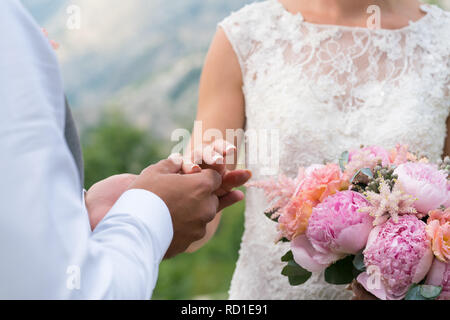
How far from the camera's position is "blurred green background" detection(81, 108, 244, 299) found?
6383 millimetres

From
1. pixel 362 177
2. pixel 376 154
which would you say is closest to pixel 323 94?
pixel 376 154

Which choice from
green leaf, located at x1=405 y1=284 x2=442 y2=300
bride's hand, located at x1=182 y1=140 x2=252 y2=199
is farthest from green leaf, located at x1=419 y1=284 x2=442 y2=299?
bride's hand, located at x1=182 y1=140 x2=252 y2=199

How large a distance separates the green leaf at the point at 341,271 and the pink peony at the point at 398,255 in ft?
0.39

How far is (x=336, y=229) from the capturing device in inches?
47.6

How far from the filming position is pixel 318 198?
1.31 m

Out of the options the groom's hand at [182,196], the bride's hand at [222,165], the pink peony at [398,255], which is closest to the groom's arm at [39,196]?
the groom's hand at [182,196]

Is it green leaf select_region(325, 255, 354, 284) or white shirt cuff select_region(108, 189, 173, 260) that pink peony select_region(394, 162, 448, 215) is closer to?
green leaf select_region(325, 255, 354, 284)

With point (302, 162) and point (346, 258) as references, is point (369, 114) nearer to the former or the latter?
point (302, 162)

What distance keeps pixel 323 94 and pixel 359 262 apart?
764 mm

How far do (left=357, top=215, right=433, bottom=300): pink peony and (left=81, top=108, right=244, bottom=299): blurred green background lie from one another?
16.5ft

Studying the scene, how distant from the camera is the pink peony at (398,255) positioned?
1146mm

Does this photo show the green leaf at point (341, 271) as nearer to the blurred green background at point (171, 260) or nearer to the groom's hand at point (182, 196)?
the groom's hand at point (182, 196)

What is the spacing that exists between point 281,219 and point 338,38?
0.92m
